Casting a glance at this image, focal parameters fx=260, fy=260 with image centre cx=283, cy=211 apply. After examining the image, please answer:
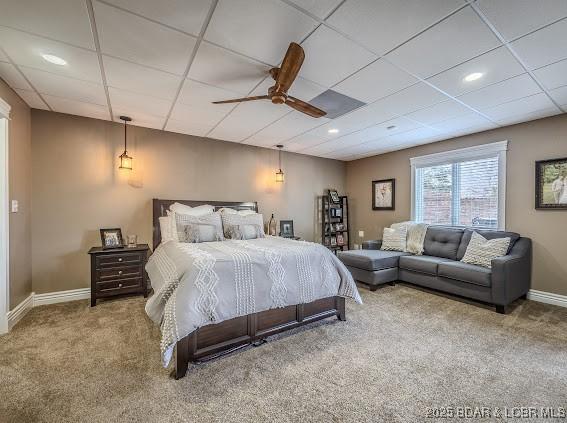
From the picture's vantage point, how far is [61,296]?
3.55 meters

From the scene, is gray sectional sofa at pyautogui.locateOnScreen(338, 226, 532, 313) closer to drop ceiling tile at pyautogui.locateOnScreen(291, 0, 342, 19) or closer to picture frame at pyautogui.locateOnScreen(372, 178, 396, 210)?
picture frame at pyautogui.locateOnScreen(372, 178, 396, 210)

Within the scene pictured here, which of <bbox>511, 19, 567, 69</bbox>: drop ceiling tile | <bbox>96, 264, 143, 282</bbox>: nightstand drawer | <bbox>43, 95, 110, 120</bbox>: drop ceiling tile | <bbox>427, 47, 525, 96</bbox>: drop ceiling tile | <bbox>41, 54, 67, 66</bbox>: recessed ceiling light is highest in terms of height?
<bbox>43, 95, 110, 120</bbox>: drop ceiling tile

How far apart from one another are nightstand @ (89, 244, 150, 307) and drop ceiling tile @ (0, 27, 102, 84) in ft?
6.90

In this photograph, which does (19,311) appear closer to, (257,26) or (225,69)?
(225,69)

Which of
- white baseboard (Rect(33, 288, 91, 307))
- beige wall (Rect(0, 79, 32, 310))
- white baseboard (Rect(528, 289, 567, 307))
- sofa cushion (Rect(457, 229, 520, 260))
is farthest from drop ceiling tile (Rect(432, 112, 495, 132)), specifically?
white baseboard (Rect(33, 288, 91, 307))

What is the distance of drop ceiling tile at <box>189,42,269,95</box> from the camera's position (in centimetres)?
213

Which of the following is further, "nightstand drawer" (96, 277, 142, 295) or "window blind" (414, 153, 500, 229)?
"window blind" (414, 153, 500, 229)

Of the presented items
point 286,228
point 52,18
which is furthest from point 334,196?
point 52,18

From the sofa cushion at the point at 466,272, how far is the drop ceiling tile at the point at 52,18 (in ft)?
15.2

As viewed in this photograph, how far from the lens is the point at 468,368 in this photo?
6.86ft

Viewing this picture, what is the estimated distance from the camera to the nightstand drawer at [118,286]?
342cm

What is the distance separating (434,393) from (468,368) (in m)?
0.53

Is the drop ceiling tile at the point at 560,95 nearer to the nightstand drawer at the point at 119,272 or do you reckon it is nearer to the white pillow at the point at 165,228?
the white pillow at the point at 165,228

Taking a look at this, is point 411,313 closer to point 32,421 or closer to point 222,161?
point 32,421
